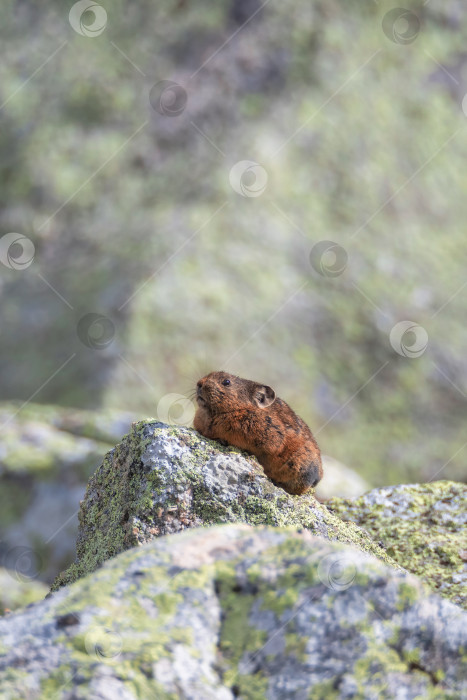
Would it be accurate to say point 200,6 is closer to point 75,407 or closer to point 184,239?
point 184,239

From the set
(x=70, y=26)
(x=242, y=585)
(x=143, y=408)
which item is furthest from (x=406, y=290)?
(x=242, y=585)

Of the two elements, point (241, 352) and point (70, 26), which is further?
point (70, 26)

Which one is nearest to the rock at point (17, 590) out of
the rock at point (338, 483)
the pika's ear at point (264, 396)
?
the rock at point (338, 483)

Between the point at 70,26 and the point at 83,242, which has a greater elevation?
the point at 70,26

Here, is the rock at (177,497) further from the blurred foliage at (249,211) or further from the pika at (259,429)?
the blurred foliage at (249,211)

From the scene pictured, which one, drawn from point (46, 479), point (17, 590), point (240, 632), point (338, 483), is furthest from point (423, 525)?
point (46, 479)

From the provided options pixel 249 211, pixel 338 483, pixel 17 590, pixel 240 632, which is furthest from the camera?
pixel 249 211

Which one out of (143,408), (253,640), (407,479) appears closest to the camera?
(253,640)

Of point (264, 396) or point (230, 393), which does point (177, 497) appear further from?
point (264, 396)
